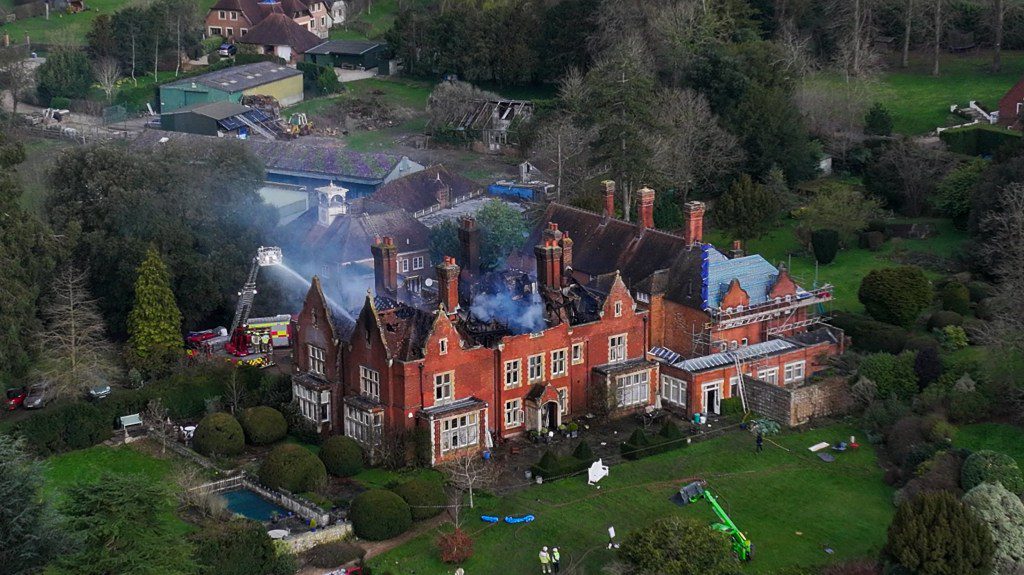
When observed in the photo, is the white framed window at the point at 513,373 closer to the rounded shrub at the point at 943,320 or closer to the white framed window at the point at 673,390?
the white framed window at the point at 673,390

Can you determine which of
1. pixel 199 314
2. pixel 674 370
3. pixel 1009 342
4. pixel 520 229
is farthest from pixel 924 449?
pixel 199 314

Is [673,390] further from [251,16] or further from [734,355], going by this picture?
[251,16]

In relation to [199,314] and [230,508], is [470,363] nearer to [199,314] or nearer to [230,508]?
[230,508]

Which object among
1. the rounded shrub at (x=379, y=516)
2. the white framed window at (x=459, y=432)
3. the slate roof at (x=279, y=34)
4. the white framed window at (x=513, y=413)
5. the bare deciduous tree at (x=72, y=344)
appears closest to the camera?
the rounded shrub at (x=379, y=516)

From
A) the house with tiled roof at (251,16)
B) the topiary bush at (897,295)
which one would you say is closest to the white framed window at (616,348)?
the topiary bush at (897,295)

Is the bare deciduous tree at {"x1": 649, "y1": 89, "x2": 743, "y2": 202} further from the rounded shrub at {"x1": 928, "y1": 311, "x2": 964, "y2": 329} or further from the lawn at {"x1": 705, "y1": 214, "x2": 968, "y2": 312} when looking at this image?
the rounded shrub at {"x1": 928, "y1": 311, "x2": 964, "y2": 329}

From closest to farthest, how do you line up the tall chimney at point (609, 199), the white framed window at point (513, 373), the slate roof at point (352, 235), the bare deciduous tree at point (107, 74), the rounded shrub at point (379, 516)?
the rounded shrub at point (379, 516)
the white framed window at point (513, 373)
the tall chimney at point (609, 199)
the slate roof at point (352, 235)
the bare deciduous tree at point (107, 74)
